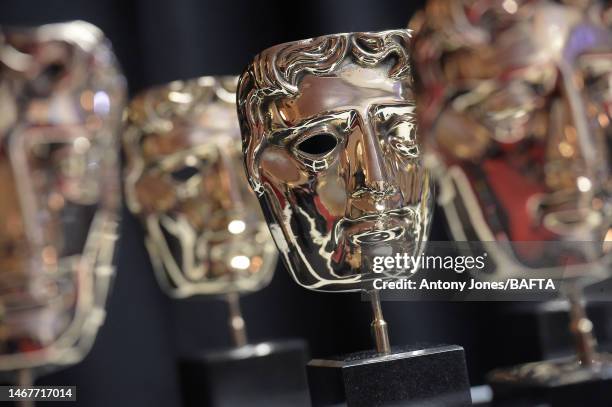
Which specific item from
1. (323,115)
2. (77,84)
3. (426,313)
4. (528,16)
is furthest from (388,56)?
(426,313)

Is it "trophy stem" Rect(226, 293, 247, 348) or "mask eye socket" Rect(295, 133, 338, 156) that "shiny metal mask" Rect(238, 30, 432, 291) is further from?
"trophy stem" Rect(226, 293, 247, 348)

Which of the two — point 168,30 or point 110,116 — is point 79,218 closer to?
point 110,116

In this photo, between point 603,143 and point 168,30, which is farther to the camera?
point 168,30

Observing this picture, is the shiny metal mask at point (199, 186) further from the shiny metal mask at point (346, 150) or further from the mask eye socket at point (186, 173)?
the shiny metal mask at point (346, 150)

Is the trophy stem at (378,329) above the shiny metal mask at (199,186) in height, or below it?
below

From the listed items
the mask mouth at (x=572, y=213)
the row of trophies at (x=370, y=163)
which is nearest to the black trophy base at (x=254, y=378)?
the row of trophies at (x=370, y=163)

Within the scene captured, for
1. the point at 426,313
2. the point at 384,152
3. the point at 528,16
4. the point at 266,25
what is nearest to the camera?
the point at 528,16

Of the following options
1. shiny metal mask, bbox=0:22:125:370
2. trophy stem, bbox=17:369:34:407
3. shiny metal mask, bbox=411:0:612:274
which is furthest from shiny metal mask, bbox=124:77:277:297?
shiny metal mask, bbox=411:0:612:274

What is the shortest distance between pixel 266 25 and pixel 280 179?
3.61 ft

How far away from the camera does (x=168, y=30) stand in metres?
1.92

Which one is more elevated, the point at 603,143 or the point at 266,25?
the point at 266,25

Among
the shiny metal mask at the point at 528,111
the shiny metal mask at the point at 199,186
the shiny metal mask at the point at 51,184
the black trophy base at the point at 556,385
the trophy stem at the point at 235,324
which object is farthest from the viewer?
the trophy stem at the point at 235,324

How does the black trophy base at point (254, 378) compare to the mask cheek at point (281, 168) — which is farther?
the black trophy base at point (254, 378)

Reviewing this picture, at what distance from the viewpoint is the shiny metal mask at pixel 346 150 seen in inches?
36.6
